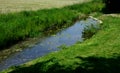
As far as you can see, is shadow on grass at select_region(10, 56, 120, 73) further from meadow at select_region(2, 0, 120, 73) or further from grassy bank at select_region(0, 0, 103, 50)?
grassy bank at select_region(0, 0, 103, 50)

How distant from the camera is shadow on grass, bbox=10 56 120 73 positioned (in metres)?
10.5

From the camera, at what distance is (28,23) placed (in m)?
19.8

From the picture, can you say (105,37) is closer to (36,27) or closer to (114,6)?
(36,27)

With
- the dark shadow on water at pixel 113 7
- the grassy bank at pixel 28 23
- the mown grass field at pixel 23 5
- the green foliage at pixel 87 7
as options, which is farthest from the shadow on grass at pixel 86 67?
the green foliage at pixel 87 7

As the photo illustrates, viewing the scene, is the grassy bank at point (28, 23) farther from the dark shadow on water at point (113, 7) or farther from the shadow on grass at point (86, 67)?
the shadow on grass at point (86, 67)

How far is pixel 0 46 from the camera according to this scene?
16.2 meters

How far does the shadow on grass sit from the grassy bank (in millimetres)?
5505

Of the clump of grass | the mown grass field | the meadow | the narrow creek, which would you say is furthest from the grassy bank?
the mown grass field

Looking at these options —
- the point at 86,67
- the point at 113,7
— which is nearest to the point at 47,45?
the point at 86,67

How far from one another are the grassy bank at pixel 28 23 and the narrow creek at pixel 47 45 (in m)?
0.87

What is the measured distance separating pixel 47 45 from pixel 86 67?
6.91 m

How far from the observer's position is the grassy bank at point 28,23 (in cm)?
1734

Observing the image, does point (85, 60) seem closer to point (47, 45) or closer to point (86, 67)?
point (86, 67)

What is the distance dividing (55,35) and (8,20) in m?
3.05
